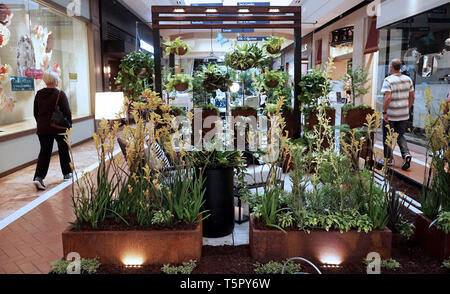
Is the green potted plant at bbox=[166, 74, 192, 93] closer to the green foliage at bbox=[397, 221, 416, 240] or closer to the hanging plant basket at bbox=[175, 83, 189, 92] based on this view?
the hanging plant basket at bbox=[175, 83, 189, 92]

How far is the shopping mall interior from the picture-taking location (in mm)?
2605

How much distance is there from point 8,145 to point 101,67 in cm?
539

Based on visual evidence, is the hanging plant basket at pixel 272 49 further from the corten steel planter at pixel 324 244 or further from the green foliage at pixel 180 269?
the green foliage at pixel 180 269

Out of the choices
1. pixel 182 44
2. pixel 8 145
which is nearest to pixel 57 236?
pixel 8 145

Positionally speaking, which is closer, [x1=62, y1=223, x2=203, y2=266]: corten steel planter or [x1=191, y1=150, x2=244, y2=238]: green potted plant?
[x1=62, y1=223, x2=203, y2=266]: corten steel planter

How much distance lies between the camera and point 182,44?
6.67 m

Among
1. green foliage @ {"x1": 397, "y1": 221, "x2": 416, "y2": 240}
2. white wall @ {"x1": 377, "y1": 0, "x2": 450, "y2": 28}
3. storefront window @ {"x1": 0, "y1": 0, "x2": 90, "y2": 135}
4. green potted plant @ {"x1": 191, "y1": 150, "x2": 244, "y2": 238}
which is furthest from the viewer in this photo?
white wall @ {"x1": 377, "y1": 0, "x2": 450, "y2": 28}

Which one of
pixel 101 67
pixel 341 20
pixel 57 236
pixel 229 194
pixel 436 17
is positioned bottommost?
pixel 57 236

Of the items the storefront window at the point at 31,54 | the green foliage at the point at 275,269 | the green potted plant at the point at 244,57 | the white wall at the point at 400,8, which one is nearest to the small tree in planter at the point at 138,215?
the green foliage at the point at 275,269

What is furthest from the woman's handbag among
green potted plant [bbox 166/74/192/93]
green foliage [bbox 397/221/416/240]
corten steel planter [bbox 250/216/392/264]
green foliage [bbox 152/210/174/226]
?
green foliage [bbox 397/221/416/240]

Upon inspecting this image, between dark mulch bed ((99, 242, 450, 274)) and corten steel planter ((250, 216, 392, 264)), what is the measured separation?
8cm

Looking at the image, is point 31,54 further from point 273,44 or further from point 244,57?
point 273,44

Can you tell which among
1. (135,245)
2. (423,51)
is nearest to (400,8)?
(423,51)
